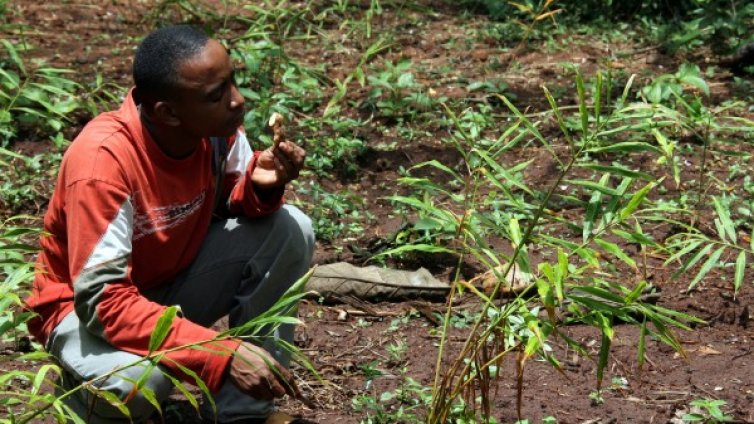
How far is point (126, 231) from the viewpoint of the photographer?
2920mm

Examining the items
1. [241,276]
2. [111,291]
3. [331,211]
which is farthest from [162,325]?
[331,211]

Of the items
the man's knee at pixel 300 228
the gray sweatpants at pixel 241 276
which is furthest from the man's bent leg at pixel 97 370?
the man's knee at pixel 300 228

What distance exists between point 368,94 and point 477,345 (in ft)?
10.2

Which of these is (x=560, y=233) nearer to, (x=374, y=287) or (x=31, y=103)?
(x=374, y=287)

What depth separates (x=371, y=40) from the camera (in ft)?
21.7

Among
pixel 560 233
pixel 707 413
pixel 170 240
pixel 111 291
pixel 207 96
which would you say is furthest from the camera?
pixel 560 233

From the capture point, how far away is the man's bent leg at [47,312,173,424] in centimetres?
290

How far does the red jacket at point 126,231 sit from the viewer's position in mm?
2836

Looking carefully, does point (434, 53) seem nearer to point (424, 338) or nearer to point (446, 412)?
point (424, 338)

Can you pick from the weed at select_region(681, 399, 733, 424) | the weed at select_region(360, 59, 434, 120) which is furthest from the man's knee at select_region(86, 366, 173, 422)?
the weed at select_region(360, 59, 434, 120)

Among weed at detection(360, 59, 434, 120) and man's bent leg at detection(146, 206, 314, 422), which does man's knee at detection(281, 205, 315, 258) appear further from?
weed at detection(360, 59, 434, 120)

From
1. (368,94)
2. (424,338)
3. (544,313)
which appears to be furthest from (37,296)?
(368,94)

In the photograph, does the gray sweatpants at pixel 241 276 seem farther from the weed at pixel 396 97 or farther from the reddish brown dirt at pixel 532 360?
the weed at pixel 396 97

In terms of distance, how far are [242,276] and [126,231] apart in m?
0.57
